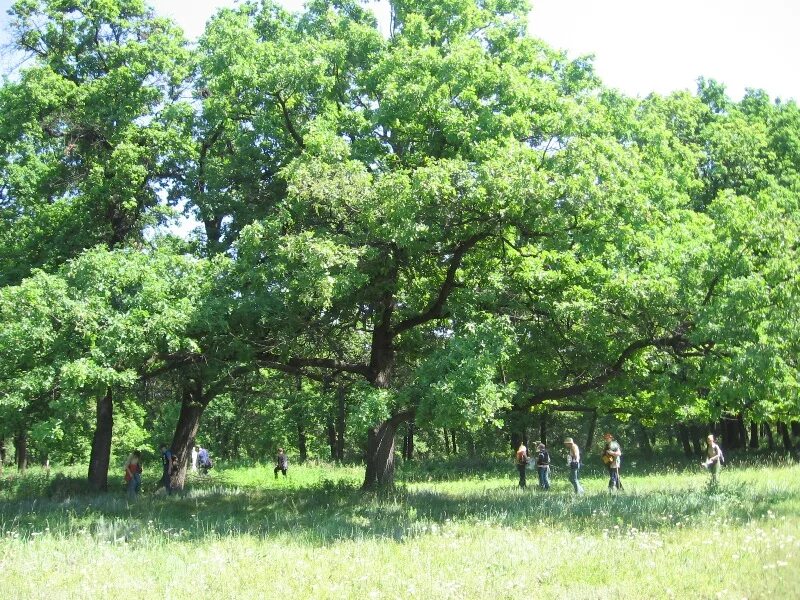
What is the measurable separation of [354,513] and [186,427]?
10003 millimetres

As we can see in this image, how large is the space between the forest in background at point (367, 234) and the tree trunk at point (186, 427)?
10 cm

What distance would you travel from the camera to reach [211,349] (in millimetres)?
16297

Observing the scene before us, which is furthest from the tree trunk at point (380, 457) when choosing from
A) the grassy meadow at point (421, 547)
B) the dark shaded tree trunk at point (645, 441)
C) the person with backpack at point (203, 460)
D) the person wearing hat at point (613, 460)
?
the dark shaded tree trunk at point (645, 441)

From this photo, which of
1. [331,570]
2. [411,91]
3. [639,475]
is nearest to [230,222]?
[411,91]

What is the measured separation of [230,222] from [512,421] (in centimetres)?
2194

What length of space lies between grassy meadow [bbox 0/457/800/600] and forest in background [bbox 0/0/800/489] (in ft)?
6.36

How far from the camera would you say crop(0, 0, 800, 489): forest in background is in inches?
531

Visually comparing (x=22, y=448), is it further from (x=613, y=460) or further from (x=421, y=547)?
(x=421, y=547)

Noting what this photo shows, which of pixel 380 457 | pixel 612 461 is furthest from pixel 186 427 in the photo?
pixel 612 461

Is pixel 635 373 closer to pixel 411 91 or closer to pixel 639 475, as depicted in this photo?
pixel 411 91

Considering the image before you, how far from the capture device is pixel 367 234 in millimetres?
14594

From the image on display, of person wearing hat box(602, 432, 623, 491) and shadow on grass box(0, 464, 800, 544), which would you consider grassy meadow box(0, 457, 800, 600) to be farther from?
person wearing hat box(602, 432, 623, 491)

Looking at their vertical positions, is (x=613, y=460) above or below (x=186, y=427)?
below

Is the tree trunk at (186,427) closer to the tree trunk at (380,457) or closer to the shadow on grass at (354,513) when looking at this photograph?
the shadow on grass at (354,513)
